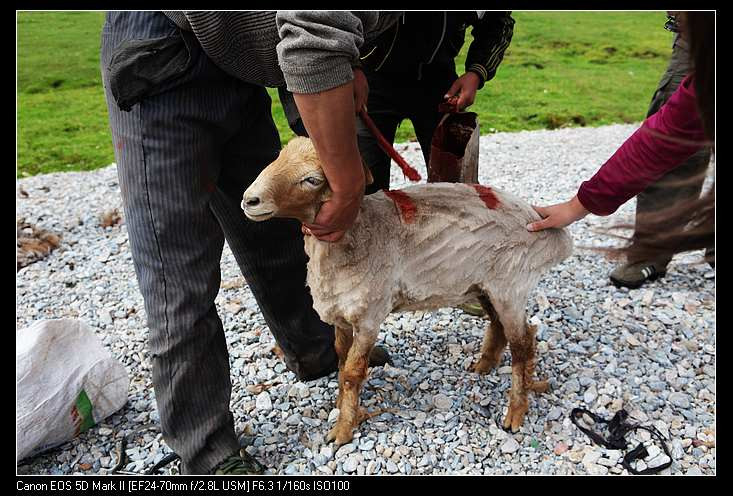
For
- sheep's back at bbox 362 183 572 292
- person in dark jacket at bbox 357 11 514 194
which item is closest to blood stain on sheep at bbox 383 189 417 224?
sheep's back at bbox 362 183 572 292

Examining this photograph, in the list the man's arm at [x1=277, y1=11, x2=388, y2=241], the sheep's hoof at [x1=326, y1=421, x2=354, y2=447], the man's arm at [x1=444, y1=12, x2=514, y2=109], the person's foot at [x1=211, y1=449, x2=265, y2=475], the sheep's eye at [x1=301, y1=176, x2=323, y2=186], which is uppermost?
the man's arm at [x1=277, y1=11, x2=388, y2=241]

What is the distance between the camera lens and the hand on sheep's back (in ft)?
7.90

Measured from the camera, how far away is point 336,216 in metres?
2.45

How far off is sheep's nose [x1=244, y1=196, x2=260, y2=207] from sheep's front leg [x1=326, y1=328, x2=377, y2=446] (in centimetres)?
80

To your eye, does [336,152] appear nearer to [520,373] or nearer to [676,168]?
[520,373]

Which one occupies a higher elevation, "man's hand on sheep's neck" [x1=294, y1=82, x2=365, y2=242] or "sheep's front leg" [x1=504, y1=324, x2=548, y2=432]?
"man's hand on sheep's neck" [x1=294, y1=82, x2=365, y2=242]

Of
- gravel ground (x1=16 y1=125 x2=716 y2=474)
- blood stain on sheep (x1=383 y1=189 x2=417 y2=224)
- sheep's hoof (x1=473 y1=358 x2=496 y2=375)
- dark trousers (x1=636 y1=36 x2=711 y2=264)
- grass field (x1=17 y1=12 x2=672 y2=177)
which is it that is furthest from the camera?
grass field (x1=17 y1=12 x2=672 y2=177)

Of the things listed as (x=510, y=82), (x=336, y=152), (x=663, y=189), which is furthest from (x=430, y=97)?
(x=510, y=82)

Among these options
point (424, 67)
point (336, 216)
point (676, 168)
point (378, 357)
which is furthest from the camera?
point (676, 168)

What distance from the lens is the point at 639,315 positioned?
426 centimetres

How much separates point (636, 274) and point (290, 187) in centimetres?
330

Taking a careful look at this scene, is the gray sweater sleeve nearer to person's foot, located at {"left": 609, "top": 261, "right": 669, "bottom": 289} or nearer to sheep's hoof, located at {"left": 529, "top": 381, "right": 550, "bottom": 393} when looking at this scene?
sheep's hoof, located at {"left": 529, "top": 381, "right": 550, "bottom": 393}

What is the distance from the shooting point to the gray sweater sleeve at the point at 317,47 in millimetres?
1922
